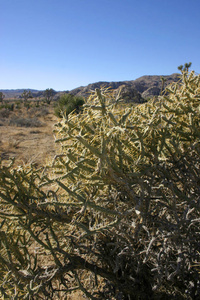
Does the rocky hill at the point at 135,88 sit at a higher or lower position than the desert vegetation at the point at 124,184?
higher

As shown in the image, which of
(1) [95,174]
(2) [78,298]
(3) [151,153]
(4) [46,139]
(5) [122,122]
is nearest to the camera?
(5) [122,122]

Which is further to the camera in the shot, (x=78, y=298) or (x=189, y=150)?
(x=78, y=298)

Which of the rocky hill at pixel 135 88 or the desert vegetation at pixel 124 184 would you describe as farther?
the rocky hill at pixel 135 88

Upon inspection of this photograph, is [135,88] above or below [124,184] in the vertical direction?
above

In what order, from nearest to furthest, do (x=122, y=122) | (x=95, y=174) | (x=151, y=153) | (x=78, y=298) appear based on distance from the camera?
(x=122, y=122) < (x=95, y=174) < (x=151, y=153) < (x=78, y=298)

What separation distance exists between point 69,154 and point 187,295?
4.49 feet

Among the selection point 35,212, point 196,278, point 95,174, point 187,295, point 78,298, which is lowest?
point 78,298

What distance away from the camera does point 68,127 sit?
1056 millimetres

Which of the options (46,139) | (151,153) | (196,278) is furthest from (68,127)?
(46,139)

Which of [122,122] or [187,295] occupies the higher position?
[122,122]

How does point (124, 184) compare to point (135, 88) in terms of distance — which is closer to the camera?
point (124, 184)

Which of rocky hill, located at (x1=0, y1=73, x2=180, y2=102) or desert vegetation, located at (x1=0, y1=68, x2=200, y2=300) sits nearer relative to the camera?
desert vegetation, located at (x1=0, y1=68, x2=200, y2=300)

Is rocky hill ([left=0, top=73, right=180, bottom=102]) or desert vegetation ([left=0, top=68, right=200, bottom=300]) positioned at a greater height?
rocky hill ([left=0, top=73, right=180, bottom=102])

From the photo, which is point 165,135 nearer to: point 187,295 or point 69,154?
point 69,154
